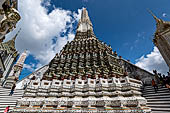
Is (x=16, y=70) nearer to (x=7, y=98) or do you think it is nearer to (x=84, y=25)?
(x=7, y=98)

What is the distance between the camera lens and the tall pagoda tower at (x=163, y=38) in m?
13.0

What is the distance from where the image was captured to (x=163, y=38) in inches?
541

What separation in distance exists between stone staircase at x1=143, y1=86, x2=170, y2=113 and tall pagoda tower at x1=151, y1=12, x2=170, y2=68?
298 inches

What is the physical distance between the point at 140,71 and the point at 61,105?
14609mm

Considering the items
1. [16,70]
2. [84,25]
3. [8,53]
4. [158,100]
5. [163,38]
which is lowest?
[158,100]

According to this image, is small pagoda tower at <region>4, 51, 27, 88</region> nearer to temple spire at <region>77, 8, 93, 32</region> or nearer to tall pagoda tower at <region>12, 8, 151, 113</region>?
tall pagoda tower at <region>12, 8, 151, 113</region>

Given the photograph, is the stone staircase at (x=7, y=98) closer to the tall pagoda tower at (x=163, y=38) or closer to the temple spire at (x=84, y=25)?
the tall pagoda tower at (x=163, y=38)

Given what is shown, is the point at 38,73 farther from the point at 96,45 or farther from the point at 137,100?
the point at 137,100

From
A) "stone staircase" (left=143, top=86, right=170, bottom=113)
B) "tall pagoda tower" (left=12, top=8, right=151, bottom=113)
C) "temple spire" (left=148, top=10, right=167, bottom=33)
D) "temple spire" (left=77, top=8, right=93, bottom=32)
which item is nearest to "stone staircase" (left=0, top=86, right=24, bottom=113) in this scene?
"tall pagoda tower" (left=12, top=8, right=151, bottom=113)

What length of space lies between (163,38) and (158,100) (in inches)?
445

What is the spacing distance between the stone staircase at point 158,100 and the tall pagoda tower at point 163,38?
7.57m

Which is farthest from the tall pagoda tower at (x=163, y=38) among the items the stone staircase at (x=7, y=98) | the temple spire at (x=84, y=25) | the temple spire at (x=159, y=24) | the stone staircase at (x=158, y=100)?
the temple spire at (x=84, y=25)

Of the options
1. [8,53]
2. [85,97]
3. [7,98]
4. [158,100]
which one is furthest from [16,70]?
[158,100]

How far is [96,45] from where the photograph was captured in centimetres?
2322
